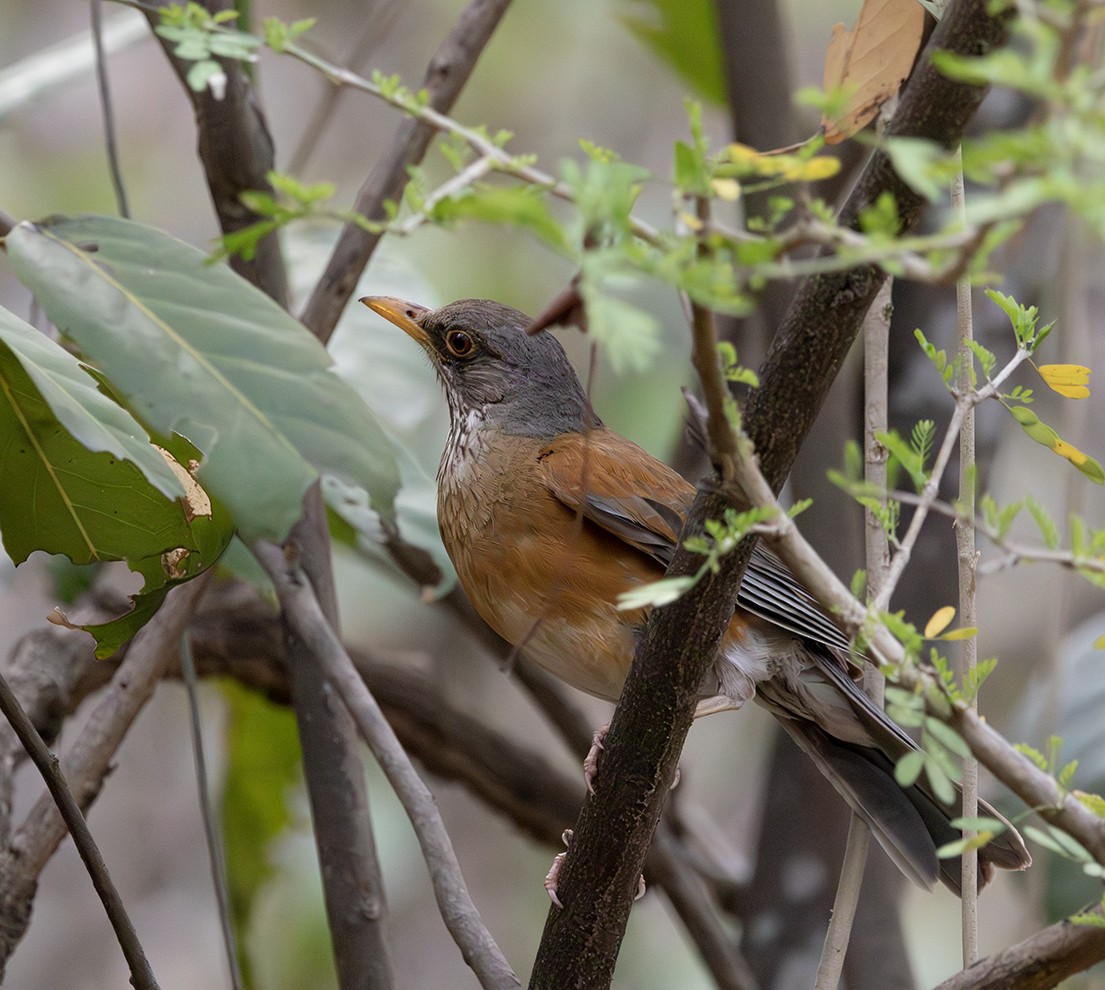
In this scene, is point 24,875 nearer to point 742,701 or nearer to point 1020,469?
point 742,701

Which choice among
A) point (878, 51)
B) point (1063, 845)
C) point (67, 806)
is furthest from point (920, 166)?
point (67, 806)

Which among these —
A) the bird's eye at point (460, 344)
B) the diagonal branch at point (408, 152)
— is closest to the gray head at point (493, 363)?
the bird's eye at point (460, 344)

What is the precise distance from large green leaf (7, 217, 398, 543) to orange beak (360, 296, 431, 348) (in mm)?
1157

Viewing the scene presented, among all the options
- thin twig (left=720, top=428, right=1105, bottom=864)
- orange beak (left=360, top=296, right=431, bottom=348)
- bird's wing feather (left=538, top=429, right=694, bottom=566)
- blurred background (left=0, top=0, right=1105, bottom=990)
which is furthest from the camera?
blurred background (left=0, top=0, right=1105, bottom=990)

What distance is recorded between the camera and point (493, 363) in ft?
11.3

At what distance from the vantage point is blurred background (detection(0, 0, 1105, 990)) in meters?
3.75

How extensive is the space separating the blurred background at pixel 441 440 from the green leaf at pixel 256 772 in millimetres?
137

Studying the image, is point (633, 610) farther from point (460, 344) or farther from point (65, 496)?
point (65, 496)

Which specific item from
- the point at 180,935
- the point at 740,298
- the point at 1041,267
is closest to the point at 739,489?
the point at 740,298

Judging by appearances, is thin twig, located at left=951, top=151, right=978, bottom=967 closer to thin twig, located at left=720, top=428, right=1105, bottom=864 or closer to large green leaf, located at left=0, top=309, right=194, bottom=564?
thin twig, located at left=720, top=428, right=1105, bottom=864

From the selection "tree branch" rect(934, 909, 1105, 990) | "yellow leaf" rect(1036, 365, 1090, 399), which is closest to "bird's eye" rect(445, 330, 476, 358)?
"yellow leaf" rect(1036, 365, 1090, 399)

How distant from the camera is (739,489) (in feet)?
4.24

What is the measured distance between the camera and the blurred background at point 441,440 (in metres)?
3.75

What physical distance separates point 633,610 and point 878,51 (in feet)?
4.46
